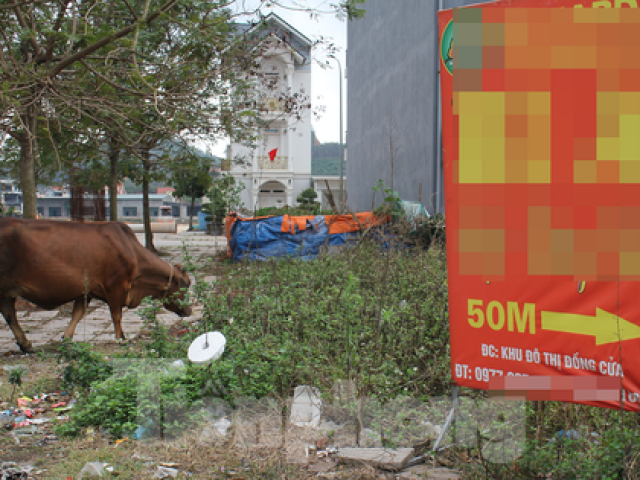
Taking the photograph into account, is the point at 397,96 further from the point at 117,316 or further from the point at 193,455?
the point at 193,455

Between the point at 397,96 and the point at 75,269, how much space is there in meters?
14.5

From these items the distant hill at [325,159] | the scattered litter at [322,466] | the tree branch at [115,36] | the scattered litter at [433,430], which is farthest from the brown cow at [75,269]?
the distant hill at [325,159]

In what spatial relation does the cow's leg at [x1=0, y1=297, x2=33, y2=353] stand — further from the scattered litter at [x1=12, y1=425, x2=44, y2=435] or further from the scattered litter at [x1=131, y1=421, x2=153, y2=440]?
the scattered litter at [x1=131, y1=421, x2=153, y2=440]

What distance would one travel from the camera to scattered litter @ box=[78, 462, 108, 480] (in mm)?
3207

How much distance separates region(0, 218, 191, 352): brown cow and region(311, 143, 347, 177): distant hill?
86.6m

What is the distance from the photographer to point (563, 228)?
10.4ft

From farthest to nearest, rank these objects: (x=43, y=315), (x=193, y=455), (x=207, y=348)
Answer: (x=43, y=315) → (x=207, y=348) → (x=193, y=455)

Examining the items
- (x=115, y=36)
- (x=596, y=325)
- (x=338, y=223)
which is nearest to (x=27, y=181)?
(x=115, y=36)

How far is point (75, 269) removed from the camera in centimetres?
656

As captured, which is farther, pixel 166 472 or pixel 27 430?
pixel 27 430

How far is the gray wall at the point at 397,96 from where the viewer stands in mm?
15359

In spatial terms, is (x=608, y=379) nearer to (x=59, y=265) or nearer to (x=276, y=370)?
(x=276, y=370)

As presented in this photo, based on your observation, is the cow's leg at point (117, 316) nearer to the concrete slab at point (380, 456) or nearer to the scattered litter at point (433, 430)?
the concrete slab at point (380, 456)

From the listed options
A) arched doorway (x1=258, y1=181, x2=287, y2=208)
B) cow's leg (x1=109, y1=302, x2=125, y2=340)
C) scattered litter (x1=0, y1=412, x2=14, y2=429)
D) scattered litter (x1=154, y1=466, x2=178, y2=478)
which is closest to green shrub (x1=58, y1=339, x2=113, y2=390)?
scattered litter (x1=0, y1=412, x2=14, y2=429)
